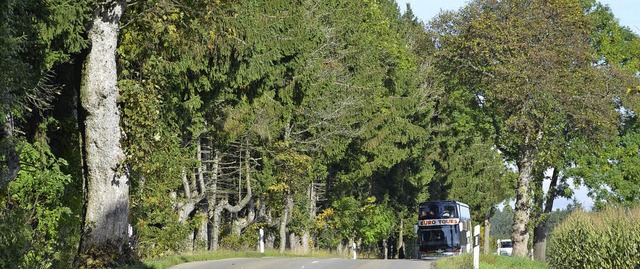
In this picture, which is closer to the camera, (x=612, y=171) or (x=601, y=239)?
(x=601, y=239)

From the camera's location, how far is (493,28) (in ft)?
127

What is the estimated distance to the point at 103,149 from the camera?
18016mm

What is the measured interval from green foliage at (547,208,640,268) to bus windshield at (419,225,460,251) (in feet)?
88.5

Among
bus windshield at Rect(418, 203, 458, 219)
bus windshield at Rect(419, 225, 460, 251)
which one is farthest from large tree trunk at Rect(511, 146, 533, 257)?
bus windshield at Rect(419, 225, 460, 251)

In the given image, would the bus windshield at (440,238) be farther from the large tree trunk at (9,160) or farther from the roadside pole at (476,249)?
the large tree trunk at (9,160)

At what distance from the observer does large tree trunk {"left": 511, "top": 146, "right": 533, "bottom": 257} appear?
132 feet

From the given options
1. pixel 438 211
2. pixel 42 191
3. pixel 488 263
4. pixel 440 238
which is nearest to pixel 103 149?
Answer: pixel 42 191

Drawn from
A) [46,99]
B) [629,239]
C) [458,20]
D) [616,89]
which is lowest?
[629,239]

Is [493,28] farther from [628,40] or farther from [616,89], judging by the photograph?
[628,40]

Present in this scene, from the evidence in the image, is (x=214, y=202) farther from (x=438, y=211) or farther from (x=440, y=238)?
(x=440, y=238)

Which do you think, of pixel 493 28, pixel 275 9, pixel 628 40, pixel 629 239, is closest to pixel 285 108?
pixel 275 9

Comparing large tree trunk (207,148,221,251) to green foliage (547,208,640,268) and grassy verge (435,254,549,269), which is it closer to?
grassy verge (435,254,549,269)

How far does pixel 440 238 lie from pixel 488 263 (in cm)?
2719

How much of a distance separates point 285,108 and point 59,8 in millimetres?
18251
